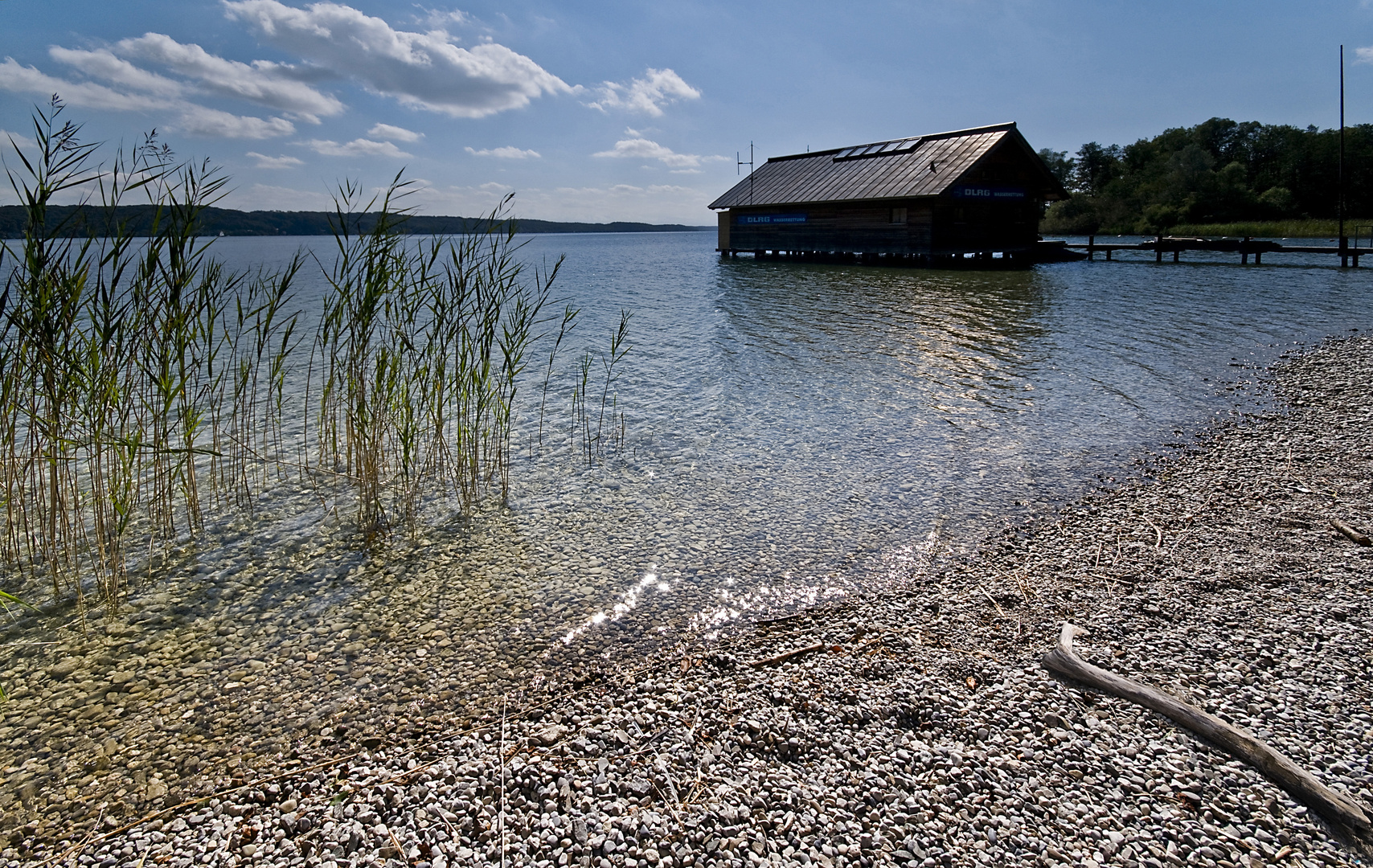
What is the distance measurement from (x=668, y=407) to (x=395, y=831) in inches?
278

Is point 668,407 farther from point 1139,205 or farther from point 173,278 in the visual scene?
point 1139,205

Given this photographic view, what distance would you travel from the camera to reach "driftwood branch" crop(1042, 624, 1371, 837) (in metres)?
2.30

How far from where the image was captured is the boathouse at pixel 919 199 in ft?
94.3

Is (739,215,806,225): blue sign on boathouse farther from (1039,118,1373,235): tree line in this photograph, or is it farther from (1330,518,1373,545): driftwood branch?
(1039,118,1373,235): tree line

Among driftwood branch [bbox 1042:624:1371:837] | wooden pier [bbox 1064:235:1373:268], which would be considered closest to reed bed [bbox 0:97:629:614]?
driftwood branch [bbox 1042:624:1371:837]

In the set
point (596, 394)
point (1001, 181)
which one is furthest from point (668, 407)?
point (1001, 181)

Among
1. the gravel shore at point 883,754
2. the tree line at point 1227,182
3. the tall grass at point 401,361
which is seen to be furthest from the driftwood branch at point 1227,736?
the tree line at point 1227,182

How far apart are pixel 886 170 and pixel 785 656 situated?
101ft

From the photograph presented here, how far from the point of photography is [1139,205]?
6925 centimetres

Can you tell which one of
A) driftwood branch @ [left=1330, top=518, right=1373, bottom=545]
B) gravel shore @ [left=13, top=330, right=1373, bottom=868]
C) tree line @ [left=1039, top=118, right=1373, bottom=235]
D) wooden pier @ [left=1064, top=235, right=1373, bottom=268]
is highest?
tree line @ [left=1039, top=118, right=1373, bottom=235]

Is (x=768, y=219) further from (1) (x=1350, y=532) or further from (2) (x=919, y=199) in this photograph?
(1) (x=1350, y=532)

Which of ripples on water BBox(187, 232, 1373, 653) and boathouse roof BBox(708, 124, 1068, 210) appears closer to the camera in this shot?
ripples on water BBox(187, 232, 1373, 653)

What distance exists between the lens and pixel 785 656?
355cm

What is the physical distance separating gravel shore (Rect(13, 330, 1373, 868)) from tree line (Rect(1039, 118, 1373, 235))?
231ft
